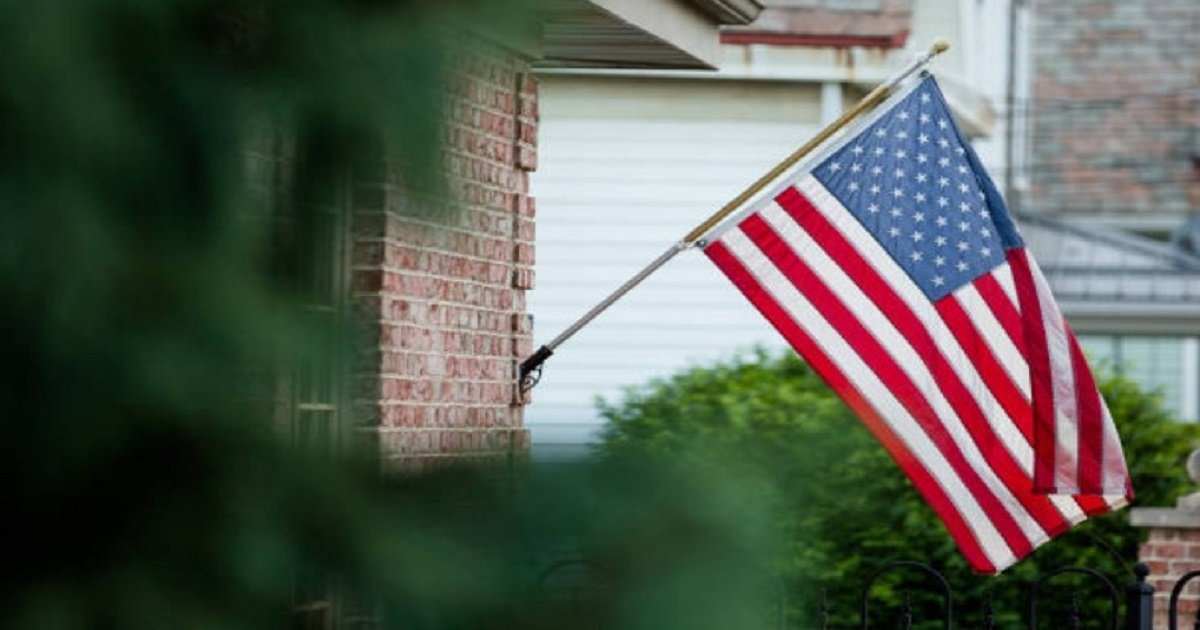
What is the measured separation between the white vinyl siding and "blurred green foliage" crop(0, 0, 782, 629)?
1448cm

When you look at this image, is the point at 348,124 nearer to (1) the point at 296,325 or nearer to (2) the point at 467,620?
(1) the point at 296,325

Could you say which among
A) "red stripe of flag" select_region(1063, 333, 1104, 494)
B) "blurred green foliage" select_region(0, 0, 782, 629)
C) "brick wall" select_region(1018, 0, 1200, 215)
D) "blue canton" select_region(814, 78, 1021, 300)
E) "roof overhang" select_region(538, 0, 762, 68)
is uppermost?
"brick wall" select_region(1018, 0, 1200, 215)

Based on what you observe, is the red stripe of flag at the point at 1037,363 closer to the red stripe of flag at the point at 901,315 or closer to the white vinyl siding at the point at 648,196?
the red stripe of flag at the point at 901,315

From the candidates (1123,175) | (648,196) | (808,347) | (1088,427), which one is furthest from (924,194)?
(1123,175)

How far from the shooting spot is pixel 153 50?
937mm

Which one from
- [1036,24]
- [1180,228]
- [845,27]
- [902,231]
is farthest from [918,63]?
[1036,24]

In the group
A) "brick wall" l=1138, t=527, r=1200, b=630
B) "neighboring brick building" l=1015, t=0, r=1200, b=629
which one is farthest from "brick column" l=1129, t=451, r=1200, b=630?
"neighboring brick building" l=1015, t=0, r=1200, b=629

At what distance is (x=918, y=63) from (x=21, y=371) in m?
7.00

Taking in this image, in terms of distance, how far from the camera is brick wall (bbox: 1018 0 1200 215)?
26.0 m

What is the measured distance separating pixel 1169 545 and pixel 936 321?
3100 mm

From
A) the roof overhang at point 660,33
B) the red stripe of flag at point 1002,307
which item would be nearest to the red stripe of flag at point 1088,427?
the red stripe of flag at point 1002,307

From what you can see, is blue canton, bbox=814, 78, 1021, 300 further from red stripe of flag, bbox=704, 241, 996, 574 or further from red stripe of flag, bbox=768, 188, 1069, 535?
red stripe of flag, bbox=704, 241, 996, 574

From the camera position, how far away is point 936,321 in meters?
7.49

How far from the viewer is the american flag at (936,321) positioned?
7.40 metres
